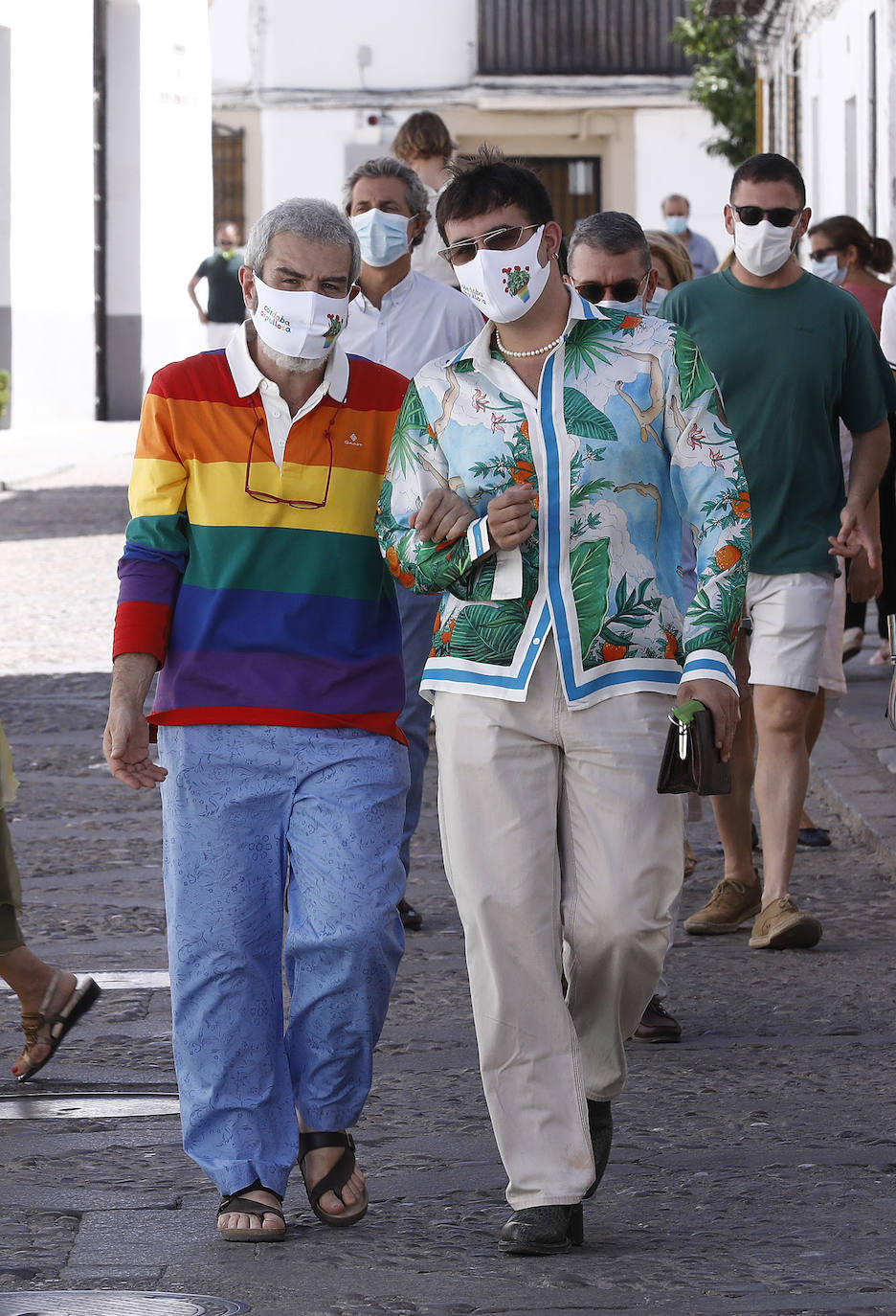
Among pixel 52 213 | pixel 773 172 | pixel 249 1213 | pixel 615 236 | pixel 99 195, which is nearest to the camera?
pixel 249 1213

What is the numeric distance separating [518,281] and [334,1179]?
1675mm

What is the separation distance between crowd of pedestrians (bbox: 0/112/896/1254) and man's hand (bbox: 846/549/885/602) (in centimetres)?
224

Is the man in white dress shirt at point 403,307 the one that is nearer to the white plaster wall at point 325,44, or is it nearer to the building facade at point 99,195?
the building facade at point 99,195

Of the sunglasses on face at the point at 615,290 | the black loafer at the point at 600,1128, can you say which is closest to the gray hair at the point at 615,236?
the sunglasses on face at the point at 615,290

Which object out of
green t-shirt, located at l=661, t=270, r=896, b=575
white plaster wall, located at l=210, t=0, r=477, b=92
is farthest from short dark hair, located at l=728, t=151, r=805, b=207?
white plaster wall, located at l=210, t=0, r=477, b=92

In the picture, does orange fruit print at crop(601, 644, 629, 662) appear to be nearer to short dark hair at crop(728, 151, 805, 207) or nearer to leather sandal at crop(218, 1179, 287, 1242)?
leather sandal at crop(218, 1179, 287, 1242)

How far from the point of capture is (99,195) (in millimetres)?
35000

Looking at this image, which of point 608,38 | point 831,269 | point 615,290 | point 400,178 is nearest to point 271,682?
point 615,290

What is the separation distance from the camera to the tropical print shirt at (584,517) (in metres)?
4.33

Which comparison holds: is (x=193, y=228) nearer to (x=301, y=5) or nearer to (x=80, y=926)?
(x=301, y=5)

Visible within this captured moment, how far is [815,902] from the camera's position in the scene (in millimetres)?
7387

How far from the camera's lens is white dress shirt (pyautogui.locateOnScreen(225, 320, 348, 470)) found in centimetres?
452

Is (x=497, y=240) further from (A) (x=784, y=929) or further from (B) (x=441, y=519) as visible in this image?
(A) (x=784, y=929)

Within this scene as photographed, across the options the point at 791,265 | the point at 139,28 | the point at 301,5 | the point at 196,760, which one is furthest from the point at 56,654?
the point at 301,5
